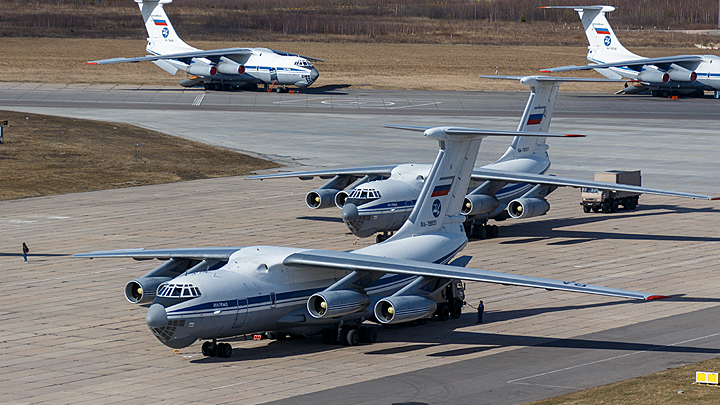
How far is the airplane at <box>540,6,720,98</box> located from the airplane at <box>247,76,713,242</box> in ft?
173

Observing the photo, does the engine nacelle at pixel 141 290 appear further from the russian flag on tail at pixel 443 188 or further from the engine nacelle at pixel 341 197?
the engine nacelle at pixel 341 197

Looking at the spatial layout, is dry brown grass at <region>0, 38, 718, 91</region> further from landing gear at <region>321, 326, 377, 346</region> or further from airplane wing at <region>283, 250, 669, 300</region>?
airplane wing at <region>283, 250, 669, 300</region>

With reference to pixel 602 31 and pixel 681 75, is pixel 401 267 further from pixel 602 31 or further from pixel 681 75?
pixel 602 31

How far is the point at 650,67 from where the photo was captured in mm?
106250

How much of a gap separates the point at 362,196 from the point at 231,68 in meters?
70.3

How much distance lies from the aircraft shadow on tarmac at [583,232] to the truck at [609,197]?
18.8 inches

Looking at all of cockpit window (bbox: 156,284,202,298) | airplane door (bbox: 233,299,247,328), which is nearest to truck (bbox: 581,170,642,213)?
airplane door (bbox: 233,299,247,328)

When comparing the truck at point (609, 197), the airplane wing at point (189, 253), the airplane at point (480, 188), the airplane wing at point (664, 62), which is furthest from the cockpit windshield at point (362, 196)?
the airplane wing at point (664, 62)

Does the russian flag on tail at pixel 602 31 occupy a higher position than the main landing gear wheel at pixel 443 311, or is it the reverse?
the russian flag on tail at pixel 602 31

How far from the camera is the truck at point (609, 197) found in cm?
5250

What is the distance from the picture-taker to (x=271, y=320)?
86.9 ft

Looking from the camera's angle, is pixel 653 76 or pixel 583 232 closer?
pixel 583 232

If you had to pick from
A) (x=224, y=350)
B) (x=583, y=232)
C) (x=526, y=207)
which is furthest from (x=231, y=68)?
(x=224, y=350)

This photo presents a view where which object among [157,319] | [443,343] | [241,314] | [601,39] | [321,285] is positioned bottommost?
[443,343]
